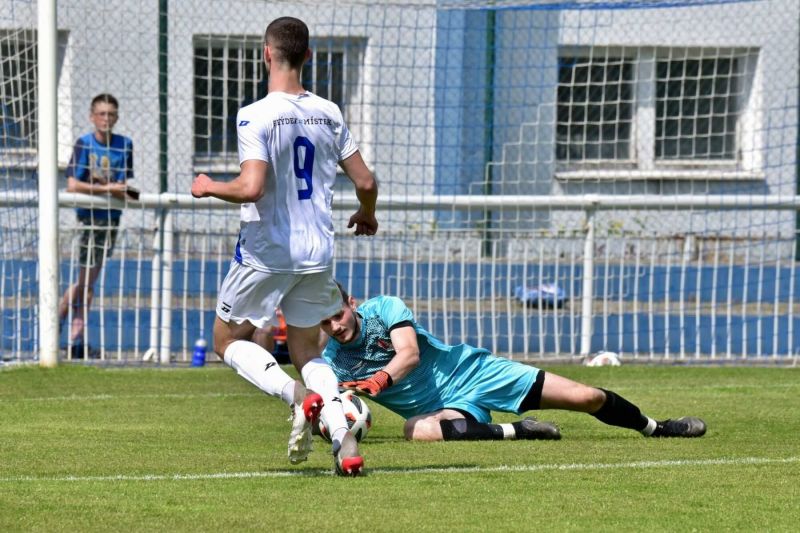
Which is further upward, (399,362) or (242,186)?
(242,186)

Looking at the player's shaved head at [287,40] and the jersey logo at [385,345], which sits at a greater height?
the player's shaved head at [287,40]

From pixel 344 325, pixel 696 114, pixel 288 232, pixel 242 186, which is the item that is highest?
pixel 696 114

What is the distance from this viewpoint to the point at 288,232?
6.04 meters

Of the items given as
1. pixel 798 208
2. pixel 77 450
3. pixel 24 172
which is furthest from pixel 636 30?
pixel 77 450

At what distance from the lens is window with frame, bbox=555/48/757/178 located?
1546cm

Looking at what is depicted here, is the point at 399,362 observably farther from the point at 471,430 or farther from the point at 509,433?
the point at 509,433

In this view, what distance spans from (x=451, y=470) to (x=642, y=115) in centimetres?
1060

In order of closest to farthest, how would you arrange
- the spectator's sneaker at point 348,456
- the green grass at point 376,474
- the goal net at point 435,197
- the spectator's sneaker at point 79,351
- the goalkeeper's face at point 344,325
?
1. the green grass at point 376,474
2. the spectator's sneaker at point 348,456
3. the goalkeeper's face at point 344,325
4. the spectator's sneaker at point 79,351
5. the goal net at point 435,197

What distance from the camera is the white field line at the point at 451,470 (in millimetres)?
5945

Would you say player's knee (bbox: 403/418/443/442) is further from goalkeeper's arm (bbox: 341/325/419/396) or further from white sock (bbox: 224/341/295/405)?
white sock (bbox: 224/341/295/405)

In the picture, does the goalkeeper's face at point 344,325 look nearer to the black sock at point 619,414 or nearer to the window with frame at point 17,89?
the black sock at point 619,414

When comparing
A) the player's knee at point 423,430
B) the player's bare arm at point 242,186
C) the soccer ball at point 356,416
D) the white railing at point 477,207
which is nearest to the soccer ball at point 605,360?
the white railing at point 477,207

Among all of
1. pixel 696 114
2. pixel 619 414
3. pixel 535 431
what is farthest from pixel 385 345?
pixel 696 114

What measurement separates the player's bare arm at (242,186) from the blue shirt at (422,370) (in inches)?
74.6
